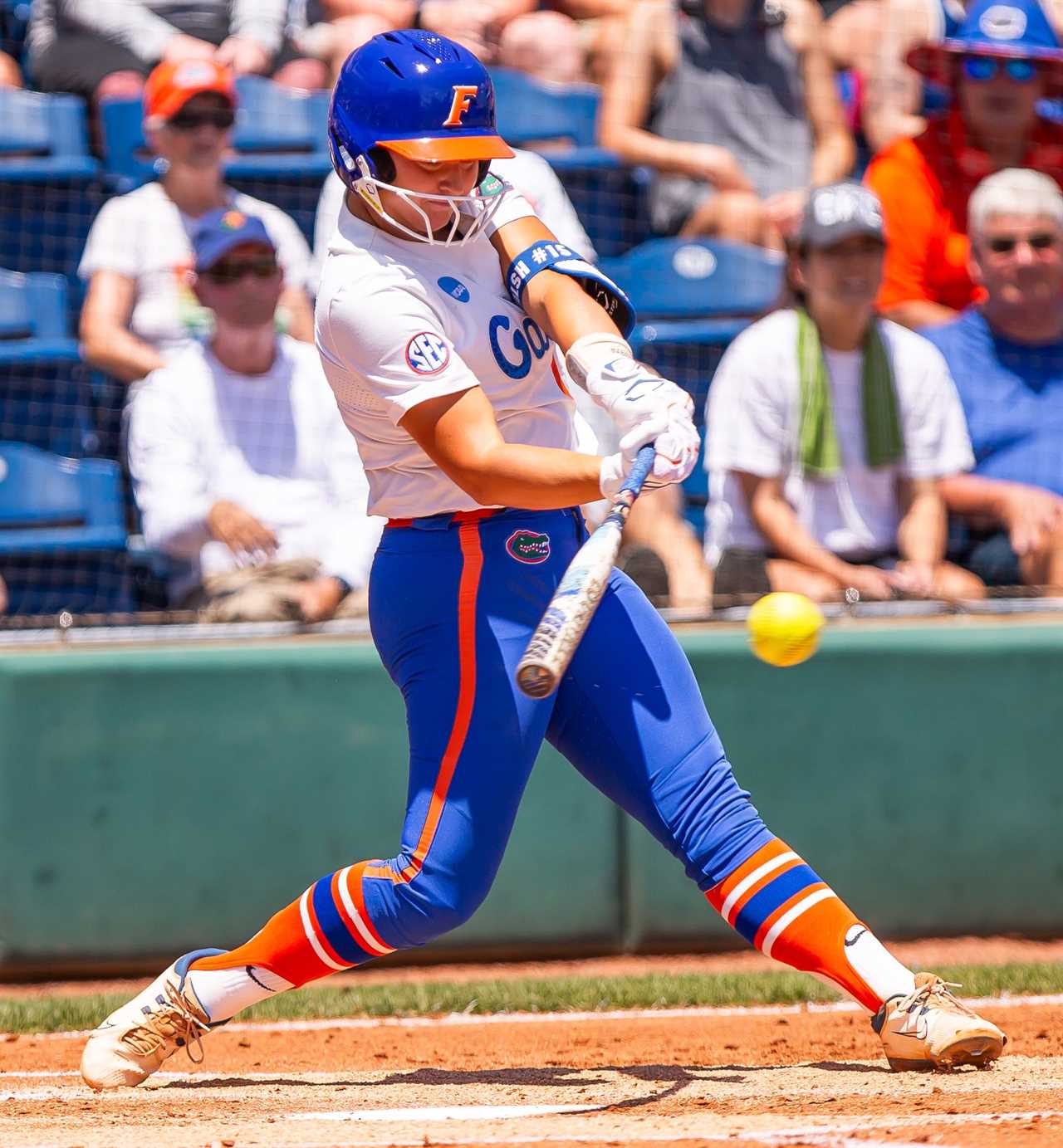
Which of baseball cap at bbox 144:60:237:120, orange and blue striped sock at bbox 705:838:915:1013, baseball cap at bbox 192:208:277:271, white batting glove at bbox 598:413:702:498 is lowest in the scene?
orange and blue striped sock at bbox 705:838:915:1013

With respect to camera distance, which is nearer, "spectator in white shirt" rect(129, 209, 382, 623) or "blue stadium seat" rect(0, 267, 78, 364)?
"spectator in white shirt" rect(129, 209, 382, 623)

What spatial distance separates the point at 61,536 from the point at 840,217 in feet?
9.86

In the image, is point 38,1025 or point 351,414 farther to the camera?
point 38,1025

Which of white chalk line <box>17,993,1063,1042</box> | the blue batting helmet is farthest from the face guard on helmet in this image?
white chalk line <box>17,993,1063,1042</box>

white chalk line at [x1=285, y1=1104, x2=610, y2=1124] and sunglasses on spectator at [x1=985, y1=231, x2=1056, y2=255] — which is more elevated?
sunglasses on spectator at [x1=985, y1=231, x2=1056, y2=255]

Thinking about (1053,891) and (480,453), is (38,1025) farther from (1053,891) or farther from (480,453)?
(1053,891)

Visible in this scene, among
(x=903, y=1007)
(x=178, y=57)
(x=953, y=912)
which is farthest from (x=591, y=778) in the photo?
(x=178, y=57)

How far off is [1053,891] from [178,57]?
4436 millimetres

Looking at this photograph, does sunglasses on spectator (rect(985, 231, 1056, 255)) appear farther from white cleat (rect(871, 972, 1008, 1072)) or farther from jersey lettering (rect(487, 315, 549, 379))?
white cleat (rect(871, 972, 1008, 1072))

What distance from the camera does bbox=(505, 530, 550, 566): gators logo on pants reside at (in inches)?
121

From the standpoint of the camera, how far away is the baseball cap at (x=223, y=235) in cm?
595

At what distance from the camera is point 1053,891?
535 cm

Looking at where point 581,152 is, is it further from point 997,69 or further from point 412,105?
point 412,105

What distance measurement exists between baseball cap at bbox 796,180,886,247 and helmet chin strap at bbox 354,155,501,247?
3.08 m
